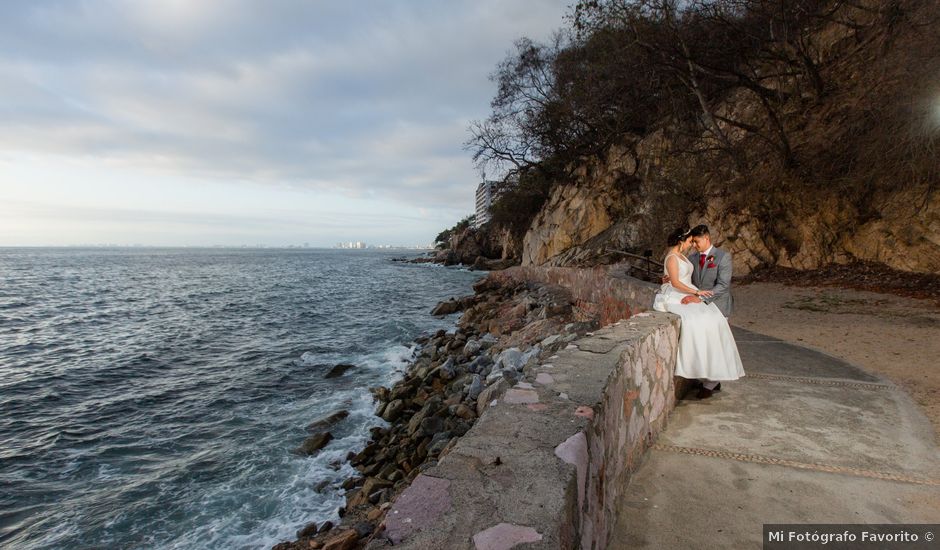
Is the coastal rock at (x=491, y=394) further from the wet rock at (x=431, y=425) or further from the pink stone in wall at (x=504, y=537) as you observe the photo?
the pink stone in wall at (x=504, y=537)

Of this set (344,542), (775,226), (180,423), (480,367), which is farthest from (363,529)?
(775,226)

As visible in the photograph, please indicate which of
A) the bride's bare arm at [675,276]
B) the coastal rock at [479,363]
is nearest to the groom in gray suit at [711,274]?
the bride's bare arm at [675,276]

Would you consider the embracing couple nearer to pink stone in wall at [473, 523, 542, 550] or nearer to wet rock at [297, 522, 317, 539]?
pink stone in wall at [473, 523, 542, 550]

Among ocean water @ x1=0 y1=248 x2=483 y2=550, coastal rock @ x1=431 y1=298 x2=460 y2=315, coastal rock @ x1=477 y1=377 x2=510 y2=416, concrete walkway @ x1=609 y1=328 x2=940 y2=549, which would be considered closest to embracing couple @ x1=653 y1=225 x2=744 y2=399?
concrete walkway @ x1=609 y1=328 x2=940 y2=549

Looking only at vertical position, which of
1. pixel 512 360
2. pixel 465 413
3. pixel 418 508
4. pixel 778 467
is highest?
pixel 418 508

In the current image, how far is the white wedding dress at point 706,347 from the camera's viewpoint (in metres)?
4.02

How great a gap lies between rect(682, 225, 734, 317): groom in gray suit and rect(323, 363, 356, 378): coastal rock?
9276 mm

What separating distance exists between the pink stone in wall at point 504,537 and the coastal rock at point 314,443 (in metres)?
6.59

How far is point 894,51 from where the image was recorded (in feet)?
37.3

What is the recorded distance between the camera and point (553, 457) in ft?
5.95

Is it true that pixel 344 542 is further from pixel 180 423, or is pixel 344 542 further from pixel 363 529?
pixel 180 423

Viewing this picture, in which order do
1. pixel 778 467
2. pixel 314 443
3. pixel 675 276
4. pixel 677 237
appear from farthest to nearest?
1. pixel 314 443
2. pixel 677 237
3. pixel 675 276
4. pixel 778 467

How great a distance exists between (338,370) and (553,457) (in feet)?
34.1

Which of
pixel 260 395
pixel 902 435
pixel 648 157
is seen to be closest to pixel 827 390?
pixel 902 435
